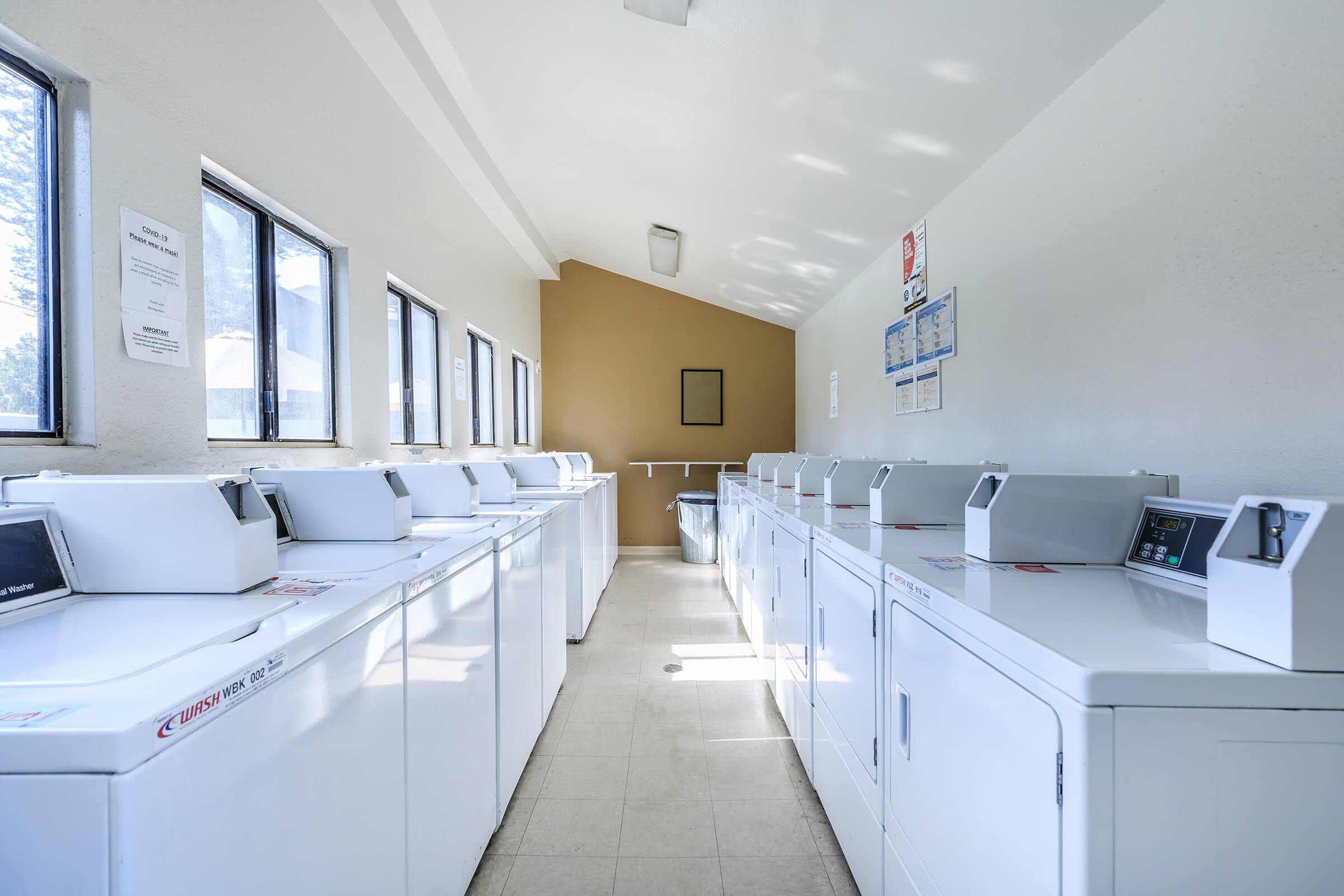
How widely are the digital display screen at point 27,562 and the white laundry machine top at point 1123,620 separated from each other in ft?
4.71

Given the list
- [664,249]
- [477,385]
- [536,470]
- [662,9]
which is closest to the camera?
Answer: [662,9]

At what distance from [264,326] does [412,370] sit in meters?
1.10

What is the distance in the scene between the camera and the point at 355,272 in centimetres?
234

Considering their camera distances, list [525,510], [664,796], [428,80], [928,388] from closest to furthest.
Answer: [664,796], [525,510], [428,80], [928,388]

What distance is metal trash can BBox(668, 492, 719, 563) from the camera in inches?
215

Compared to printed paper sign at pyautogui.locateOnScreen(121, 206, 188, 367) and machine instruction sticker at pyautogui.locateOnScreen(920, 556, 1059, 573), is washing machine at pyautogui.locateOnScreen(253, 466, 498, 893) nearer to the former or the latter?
printed paper sign at pyautogui.locateOnScreen(121, 206, 188, 367)

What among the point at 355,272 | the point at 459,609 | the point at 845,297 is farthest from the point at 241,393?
the point at 845,297

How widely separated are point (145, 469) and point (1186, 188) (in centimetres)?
253

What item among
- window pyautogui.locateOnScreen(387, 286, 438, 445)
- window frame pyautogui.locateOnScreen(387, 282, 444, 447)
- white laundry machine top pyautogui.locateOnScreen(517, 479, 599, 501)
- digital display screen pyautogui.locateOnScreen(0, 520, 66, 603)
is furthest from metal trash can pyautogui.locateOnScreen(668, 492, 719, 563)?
digital display screen pyautogui.locateOnScreen(0, 520, 66, 603)

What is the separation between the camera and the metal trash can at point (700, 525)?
17.9 ft

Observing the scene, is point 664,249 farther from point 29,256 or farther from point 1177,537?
point 1177,537

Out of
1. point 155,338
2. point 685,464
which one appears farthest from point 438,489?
point 685,464

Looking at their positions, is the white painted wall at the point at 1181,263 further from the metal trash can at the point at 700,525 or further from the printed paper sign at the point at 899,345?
the metal trash can at the point at 700,525

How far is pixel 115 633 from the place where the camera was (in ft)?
2.62
